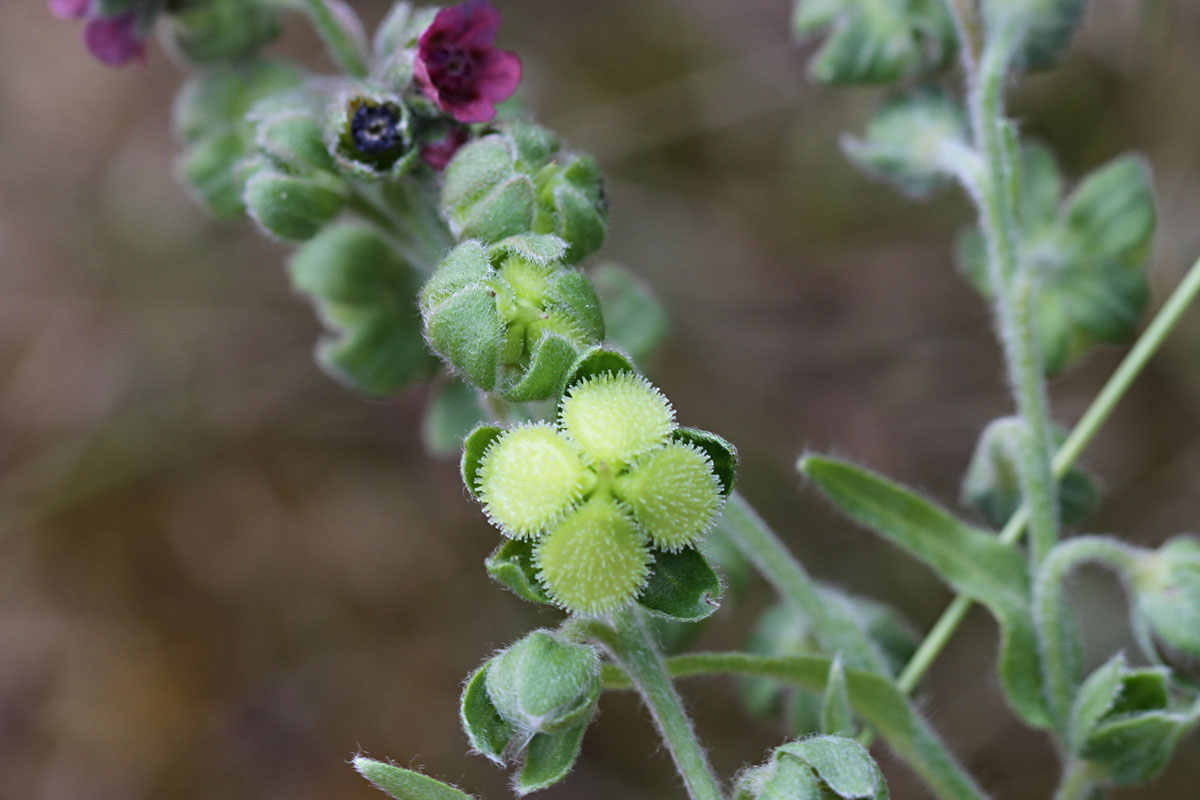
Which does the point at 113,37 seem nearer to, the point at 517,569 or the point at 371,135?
the point at 371,135

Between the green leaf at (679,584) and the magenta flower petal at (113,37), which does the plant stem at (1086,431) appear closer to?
the green leaf at (679,584)

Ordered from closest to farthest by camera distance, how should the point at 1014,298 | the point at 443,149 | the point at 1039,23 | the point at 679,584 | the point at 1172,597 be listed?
1. the point at 679,584
2. the point at 443,149
3. the point at 1172,597
4. the point at 1014,298
5. the point at 1039,23

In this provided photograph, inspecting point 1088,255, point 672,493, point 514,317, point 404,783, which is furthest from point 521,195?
point 1088,255

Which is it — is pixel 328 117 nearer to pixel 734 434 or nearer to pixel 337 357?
pixel 337 357

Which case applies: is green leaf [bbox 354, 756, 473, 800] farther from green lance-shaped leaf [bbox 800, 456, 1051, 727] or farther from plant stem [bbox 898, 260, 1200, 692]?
plant stem [bbox 898, 260, 1200, 692]

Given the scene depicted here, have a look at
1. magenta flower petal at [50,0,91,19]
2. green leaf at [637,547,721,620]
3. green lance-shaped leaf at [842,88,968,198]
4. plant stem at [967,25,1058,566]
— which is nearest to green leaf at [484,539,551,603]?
green leaf at [637,547,721,620]

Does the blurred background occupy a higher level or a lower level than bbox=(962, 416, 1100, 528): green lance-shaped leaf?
lower

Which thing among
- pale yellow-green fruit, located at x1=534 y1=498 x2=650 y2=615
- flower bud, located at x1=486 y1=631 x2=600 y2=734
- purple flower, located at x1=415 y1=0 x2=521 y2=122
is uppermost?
purple flower, located at x1=415 y1=0 x2=521 y2=122
